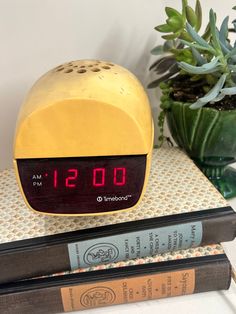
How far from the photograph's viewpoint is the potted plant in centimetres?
52

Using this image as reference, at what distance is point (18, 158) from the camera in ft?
1.31

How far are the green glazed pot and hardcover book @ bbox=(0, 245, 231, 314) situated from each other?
0.16 meters

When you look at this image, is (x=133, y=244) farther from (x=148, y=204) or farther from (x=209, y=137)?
(x=209, y=137)

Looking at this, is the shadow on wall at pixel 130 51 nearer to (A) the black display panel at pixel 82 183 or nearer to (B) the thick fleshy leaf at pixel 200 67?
(B) the thick fleshy leaf at pixel 200 67

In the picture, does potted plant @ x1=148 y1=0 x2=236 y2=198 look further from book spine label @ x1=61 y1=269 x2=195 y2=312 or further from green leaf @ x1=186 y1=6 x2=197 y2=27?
book spine label @ x1=61 y1=269 x2=195 y2=312

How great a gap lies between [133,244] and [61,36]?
0.33 m

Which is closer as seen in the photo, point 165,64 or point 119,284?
point 119,284

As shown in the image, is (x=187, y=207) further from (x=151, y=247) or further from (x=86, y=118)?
(x=86, y=118)

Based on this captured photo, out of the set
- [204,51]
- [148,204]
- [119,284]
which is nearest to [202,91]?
[204,51]

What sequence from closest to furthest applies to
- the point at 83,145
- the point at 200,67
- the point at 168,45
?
the point at 83,145, the point at 200,67, the point at 168,45

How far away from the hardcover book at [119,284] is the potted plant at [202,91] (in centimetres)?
16

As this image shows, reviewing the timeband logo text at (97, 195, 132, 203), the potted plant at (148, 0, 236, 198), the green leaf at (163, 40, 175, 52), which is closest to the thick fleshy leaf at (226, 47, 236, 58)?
the potted plant at (148, 0, 236, 198)

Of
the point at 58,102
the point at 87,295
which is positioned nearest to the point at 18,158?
the point at 58,102

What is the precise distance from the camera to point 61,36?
62 cm
